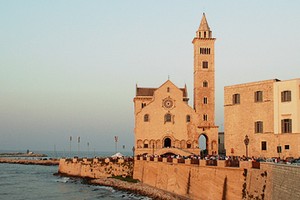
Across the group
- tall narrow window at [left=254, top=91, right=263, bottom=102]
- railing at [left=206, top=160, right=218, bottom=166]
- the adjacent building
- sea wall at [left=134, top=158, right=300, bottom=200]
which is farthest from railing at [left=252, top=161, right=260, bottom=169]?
tall narrow window at [left=254, top=91, right=263, bottom=102]

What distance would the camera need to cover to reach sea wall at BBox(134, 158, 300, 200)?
29.2 meters

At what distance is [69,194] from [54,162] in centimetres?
7603

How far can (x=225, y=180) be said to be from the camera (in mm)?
36875

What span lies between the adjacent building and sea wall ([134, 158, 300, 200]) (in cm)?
1401

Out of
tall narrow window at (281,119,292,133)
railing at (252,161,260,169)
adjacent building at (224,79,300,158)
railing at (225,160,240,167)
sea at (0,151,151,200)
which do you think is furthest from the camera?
tall narrow window at (281,119,292,133)

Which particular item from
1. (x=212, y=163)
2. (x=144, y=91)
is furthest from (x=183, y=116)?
(x=212, y=163)

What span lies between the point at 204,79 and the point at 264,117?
84.3ft

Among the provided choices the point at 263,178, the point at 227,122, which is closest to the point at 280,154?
the point at 227,122

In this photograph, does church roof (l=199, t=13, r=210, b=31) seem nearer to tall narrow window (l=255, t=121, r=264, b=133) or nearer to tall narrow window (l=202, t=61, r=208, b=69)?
tall narrow window (l=202, t=61, r=208, b=69)

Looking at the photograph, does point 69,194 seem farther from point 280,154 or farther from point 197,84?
point 197,84

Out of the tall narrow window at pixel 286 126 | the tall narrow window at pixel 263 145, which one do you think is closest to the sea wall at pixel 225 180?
the tall narrow window at pixel 263 145

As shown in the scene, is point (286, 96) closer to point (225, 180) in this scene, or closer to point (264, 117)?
point (264, 117)

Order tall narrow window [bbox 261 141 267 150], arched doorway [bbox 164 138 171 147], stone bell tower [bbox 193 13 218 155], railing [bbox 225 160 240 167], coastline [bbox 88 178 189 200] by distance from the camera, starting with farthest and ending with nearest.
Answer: stone bell tower [bbox 193 13 218 155] < arched doorway [bbox 164 138 171 147] < tall narrow window [bbox 261 141 267 150] < coastline [bbox 88 178 189 200] < railing [bbox 225 160 240 167]

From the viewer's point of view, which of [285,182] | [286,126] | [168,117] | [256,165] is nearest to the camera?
[285,182]
